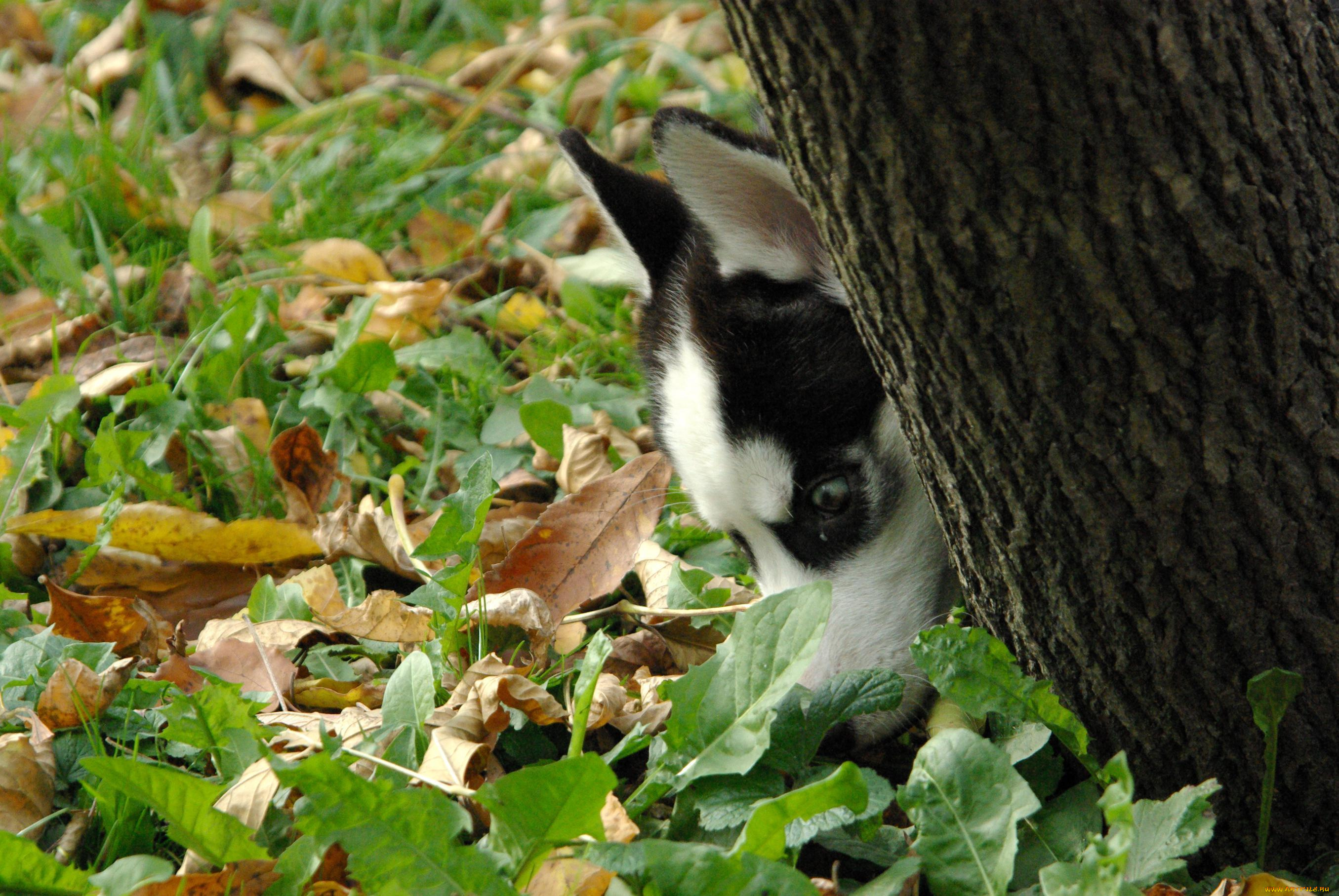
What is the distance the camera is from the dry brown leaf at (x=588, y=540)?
2268 millimetres

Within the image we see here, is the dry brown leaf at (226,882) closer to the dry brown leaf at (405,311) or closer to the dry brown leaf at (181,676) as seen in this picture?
the dry brown leaf at (181,676)

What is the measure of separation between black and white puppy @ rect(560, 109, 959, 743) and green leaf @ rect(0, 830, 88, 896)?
1160mm

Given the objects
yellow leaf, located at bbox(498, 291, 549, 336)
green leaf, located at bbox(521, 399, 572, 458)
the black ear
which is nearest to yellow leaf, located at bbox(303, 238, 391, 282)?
yellow leaf, located at bbox(498, 291, 549, 336)

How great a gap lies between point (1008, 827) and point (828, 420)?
3.06ft

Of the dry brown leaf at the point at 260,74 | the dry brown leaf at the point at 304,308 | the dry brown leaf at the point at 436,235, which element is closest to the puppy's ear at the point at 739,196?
the dry brown leaf at the point at 304,308

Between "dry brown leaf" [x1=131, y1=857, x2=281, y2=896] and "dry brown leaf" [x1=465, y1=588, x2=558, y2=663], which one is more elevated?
"dry brown leaf" [x1=131, y1=857, x2=281, y2=896]

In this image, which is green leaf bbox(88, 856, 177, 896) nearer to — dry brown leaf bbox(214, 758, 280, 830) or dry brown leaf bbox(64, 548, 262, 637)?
dry brown leaf bbox(214, 758, 280, 830)

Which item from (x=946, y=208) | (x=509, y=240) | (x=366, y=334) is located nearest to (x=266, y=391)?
(x=366, y=334)

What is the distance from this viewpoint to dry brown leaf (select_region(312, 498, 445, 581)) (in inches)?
95.3

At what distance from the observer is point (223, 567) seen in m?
2.49

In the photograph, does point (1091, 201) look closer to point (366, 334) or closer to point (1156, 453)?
point (1156, 453)

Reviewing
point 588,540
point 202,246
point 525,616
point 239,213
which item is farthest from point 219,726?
point 239,213

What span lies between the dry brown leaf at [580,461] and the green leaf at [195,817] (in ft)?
4.12

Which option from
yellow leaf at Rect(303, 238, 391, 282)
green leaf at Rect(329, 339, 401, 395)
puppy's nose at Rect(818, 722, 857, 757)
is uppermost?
yellow leaf at Rect(303, 238, 391, 282)
